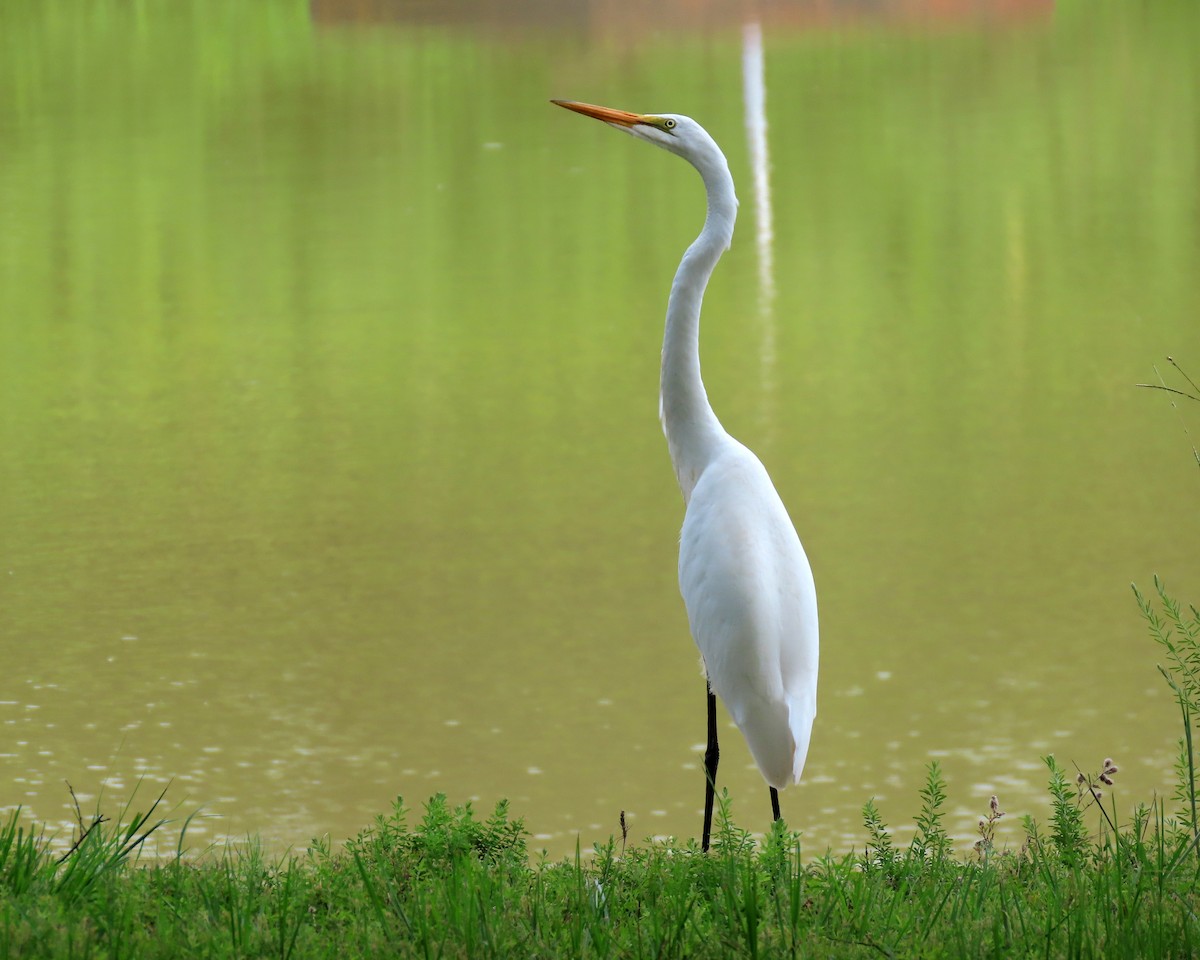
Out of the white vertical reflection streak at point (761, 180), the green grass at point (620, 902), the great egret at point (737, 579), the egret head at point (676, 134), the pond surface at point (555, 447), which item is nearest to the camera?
the green grass at point (620, 902)

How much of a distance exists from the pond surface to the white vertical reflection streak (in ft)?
0.27

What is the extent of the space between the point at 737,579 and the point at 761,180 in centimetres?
1159

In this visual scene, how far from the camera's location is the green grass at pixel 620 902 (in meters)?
→ 2.67

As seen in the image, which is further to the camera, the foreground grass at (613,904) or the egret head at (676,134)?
the egret head at (676,134)

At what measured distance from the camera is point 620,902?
2961 millimetres

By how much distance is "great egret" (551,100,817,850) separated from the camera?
3566 millimetres

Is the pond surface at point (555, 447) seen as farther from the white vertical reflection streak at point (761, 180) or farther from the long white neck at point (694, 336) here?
the long white neck at point (694, 336)

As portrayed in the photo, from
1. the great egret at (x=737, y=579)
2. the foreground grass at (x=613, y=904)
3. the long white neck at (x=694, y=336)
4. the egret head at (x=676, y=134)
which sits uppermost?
the egret head at (x=676, y=134)

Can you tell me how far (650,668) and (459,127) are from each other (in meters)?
12.6

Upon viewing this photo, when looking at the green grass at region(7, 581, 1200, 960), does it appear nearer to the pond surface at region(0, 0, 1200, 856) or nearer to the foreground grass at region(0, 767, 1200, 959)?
the foreground grass at region(0, 767, 1200, 959)

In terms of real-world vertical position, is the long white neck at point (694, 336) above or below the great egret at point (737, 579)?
above

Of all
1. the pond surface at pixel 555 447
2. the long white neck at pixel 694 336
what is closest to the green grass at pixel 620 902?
the long white neck at pixel 694 336

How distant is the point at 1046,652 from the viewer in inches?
230

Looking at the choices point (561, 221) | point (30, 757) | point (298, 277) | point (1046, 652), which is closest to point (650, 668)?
point (1046, 652)
